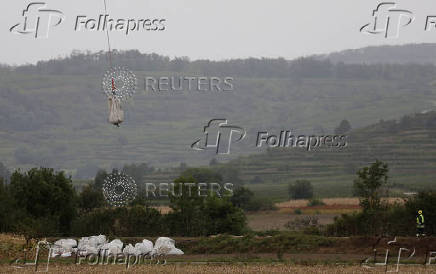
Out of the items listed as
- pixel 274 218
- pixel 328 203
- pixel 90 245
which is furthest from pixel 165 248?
pixel 328 203

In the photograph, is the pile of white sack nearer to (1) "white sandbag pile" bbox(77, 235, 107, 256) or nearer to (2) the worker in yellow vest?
(1) "white sandbag pile" bbox(77, 235, 107, 256)

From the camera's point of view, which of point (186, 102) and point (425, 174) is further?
point (186, 102)

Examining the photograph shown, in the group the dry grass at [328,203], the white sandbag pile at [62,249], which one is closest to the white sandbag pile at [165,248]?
the white sandbag pile at [62,249]

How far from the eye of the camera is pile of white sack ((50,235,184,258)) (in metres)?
27.0

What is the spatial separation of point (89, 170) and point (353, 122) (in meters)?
56.1

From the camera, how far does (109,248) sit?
2734 centimetres

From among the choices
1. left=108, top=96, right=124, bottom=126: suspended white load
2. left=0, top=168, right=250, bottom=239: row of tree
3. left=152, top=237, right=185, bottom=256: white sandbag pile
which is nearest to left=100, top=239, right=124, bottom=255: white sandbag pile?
left=152, top=237, right=185, bottom=256: white sandbag pile

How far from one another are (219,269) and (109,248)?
639 centimetres

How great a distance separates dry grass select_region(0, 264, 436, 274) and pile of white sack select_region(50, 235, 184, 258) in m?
3.38

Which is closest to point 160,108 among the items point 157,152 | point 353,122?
point 157,152

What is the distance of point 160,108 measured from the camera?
192 meters

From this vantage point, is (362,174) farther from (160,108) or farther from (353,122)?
(160,108)
